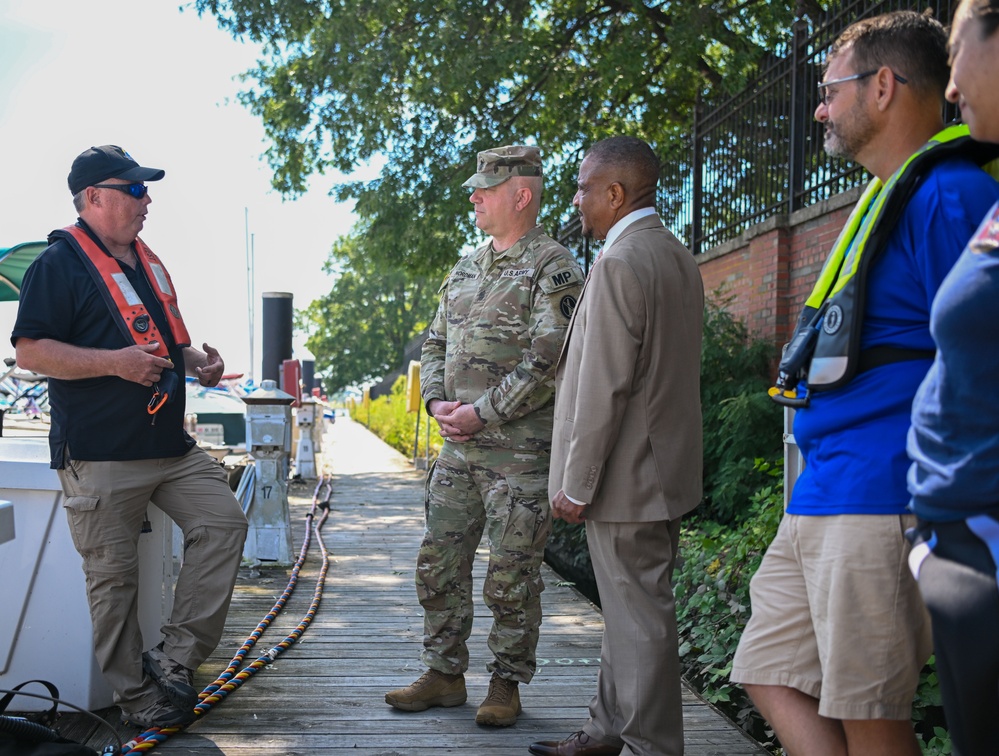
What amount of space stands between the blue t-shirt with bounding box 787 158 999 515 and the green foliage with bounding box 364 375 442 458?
13.4 meters

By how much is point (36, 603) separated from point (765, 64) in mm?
8257

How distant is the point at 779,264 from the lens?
8.73 m

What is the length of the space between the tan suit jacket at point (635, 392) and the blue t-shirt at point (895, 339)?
3.49ft

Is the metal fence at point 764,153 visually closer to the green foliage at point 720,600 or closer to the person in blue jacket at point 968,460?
the green foliage at point 720,600

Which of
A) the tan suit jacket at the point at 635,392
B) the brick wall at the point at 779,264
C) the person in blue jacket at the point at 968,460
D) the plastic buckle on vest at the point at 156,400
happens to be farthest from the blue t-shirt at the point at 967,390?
the brick wall at the point at 779,264

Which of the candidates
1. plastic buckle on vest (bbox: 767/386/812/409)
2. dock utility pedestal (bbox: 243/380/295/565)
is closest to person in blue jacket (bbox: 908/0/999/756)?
plastic buckle on vest (bbox: 767/386/812/409)

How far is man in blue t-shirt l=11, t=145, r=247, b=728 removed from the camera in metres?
3.81

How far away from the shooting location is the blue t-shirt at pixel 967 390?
5.35 feet

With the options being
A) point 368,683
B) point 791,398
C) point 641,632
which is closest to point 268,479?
point 368,683

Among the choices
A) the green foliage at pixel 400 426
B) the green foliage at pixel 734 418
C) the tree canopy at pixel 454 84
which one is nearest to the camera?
the green foliage at pixel 734 418

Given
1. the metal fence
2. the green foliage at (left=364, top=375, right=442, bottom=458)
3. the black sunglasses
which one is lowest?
the green foliage at (left=364, top=375, right=442, bottom=458)

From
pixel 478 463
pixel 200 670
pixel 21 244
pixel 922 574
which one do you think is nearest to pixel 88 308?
pixel 478 463

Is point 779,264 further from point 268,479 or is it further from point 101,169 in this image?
point 101,169

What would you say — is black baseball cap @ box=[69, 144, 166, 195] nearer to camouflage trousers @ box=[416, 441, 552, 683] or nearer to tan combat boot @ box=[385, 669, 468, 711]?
camouflage trousers @ box=[416, 441, 552, 683]
